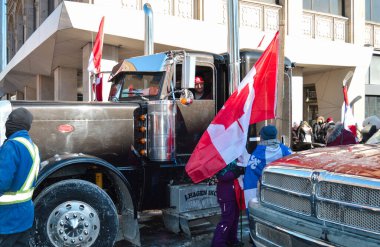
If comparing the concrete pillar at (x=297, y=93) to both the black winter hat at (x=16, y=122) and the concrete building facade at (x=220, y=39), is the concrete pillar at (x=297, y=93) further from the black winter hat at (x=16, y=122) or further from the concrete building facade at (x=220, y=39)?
the black winter hat at (x=16, y=122)

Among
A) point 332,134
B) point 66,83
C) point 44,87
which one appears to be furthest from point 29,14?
point 332,134

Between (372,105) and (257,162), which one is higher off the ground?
(372,105)

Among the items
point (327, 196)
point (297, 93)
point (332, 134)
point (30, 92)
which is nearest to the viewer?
point (327, 196)

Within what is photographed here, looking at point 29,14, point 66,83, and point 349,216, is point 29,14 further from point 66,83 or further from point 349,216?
point 349,216

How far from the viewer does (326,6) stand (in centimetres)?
1817

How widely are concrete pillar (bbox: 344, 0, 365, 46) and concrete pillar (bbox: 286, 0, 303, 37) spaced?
10.3 ft

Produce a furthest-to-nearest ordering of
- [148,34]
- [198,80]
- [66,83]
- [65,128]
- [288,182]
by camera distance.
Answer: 1. [66,83]
2. [148,34]
3. [198,80]
4. [65,128]
5. [288,182]

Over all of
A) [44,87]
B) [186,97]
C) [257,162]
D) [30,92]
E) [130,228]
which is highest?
[30,92]

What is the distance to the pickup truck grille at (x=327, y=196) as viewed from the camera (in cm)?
289

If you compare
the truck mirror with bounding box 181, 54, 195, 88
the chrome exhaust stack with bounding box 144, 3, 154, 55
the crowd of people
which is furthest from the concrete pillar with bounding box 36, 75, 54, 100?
the truck mirror with bounding box 181, 54, 195, 88

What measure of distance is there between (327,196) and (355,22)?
17221 mm

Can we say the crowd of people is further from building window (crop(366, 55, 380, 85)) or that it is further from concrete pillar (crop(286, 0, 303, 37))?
building window (crop(366, 55, 380, 85))

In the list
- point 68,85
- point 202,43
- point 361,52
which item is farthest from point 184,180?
point 361,52

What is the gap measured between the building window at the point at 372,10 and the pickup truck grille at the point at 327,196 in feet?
60.0
